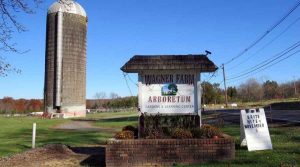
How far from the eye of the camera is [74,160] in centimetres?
1365

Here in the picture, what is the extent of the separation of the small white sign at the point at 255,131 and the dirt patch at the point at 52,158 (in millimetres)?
4618

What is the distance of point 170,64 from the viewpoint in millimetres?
13164

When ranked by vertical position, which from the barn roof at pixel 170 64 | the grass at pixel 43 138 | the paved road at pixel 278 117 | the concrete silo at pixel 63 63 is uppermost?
the concrete silo at pixel 63 63

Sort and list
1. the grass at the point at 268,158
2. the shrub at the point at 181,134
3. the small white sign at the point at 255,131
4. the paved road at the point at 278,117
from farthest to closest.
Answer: the paved road at the point at 278,117 < the small white sign at the point at 255,131 < the shrub at the point at 181,134 < the grass at the point at 268,158

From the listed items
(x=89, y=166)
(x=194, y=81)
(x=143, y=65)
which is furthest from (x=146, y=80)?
Answer: (x=89, y=166)

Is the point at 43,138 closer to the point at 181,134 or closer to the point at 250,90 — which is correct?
the point at 181,134

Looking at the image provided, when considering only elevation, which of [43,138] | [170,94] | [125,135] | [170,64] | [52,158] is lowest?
[52,158]

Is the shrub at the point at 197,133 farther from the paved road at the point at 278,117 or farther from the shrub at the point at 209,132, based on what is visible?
the paved road at the point at 278,117

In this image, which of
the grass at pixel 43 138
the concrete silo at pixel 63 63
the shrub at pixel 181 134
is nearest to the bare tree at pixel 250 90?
the concrete silo at pixel 63 63

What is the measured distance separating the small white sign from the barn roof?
201 centimetres

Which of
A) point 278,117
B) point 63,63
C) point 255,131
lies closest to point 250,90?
point 63,63

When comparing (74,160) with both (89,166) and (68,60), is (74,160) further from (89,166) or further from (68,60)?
(68,60)

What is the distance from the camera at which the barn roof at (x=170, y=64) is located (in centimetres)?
1313

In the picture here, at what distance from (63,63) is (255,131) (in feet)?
177
